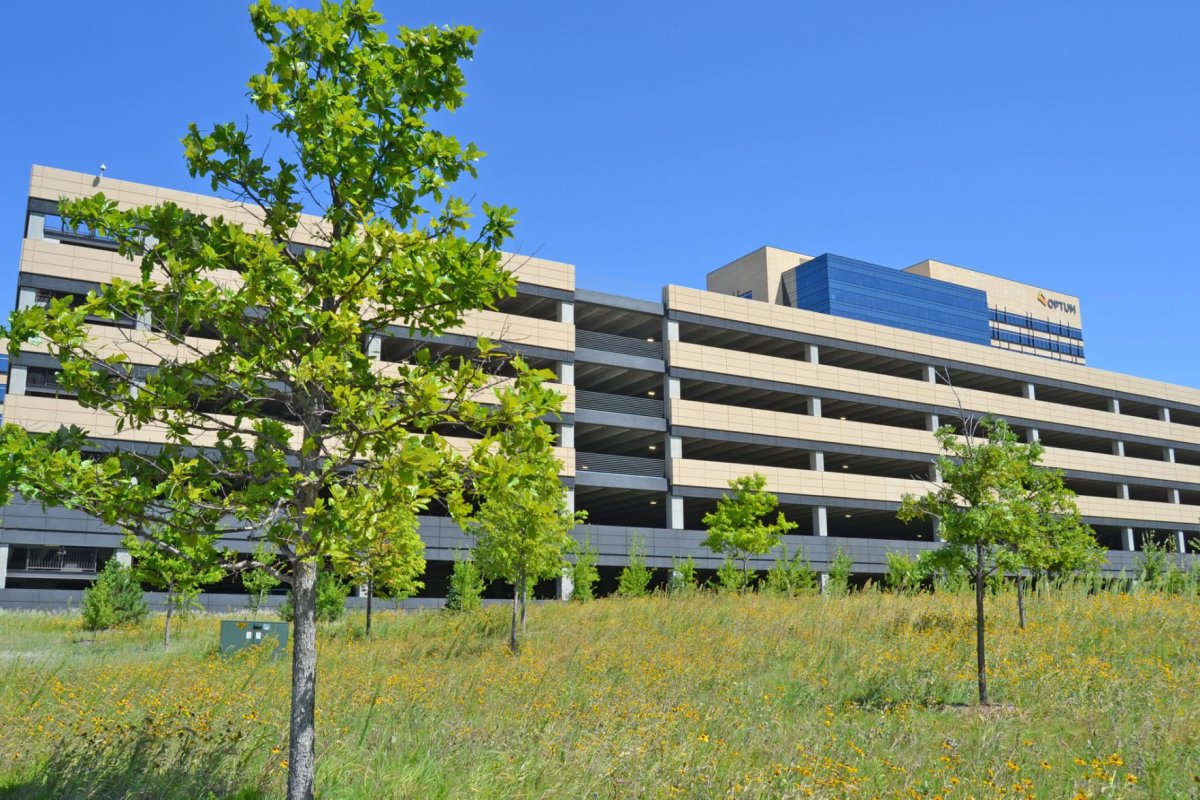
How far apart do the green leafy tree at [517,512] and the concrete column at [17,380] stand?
74.7 ft

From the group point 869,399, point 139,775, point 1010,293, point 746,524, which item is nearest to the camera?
point 139,775

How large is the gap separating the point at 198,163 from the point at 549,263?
39237 mm

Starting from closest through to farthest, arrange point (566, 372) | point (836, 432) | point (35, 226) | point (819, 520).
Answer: point (35, 226) → point (566, 372) → point (819, 520) → point (836, 432)

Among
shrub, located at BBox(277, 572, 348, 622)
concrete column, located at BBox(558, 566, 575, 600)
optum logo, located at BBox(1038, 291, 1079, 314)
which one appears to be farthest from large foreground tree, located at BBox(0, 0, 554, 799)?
optum logo, located at BBox(1038, 291, 1079, 314)

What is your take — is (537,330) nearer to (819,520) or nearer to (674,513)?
(674,513)

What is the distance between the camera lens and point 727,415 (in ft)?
159

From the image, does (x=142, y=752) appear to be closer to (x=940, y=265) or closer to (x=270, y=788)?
(x=270, y=788)

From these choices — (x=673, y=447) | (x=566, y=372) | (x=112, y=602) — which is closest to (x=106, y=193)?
Result: (x=112, y=602)

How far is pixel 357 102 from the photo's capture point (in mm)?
7500

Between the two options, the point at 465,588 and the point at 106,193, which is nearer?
the point at 465,588

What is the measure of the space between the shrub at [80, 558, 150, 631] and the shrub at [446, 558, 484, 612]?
11.0 metres

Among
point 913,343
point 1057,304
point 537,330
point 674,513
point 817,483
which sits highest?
point 1057,304

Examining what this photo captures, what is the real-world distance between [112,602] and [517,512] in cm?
1593

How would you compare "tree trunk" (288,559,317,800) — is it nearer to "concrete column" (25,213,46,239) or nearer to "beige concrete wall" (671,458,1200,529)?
"concrete column" (25,213,46,239)
